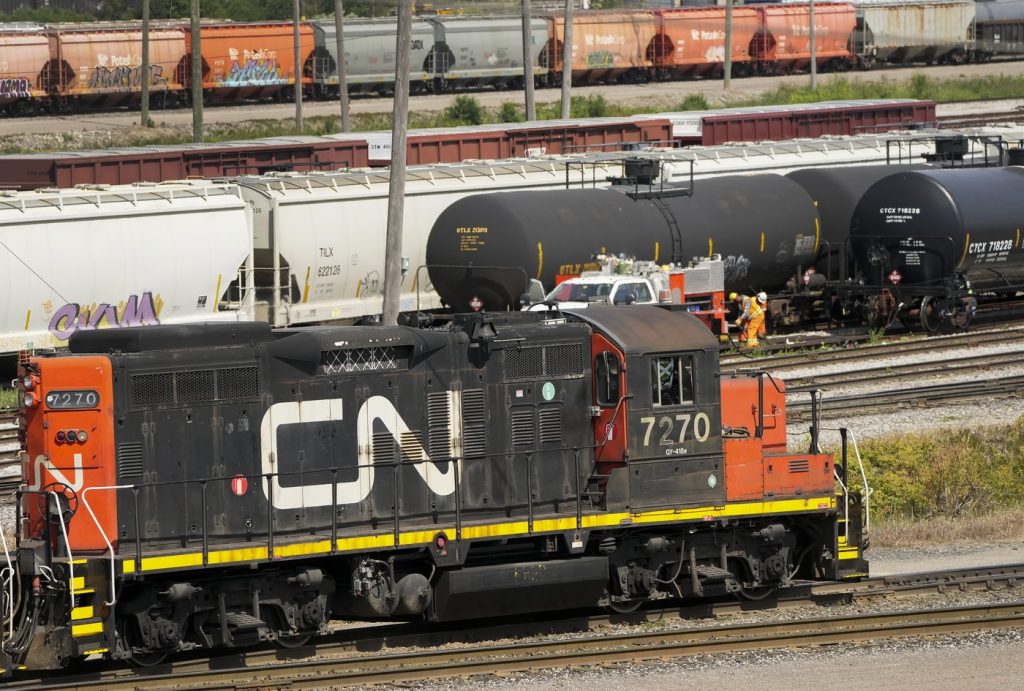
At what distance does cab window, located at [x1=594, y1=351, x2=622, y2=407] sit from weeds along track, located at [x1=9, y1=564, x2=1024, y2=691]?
81.7 inches

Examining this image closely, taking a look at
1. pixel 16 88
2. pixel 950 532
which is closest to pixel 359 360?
pixel 950 532

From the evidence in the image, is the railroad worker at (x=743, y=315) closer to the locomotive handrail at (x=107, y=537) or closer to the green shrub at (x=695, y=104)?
the locomotive handrail at (x=107, y=537)

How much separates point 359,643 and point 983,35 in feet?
244

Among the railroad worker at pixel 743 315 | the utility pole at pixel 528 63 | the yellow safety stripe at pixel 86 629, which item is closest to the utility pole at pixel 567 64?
the utility pole at pixel 528 63

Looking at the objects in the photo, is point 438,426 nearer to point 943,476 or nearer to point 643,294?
point 943,476

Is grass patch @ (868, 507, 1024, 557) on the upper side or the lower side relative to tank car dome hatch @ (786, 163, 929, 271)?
lower

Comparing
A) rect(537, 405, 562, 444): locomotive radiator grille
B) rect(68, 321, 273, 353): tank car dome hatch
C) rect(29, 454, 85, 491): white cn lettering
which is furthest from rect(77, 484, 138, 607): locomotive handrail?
rect(537, 405, 562, 444): locomotive radiator grille

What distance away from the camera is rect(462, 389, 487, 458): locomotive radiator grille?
521 inches

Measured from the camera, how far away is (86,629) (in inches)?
450

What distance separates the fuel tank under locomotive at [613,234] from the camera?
27.3m

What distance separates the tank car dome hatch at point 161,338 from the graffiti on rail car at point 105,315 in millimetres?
14463

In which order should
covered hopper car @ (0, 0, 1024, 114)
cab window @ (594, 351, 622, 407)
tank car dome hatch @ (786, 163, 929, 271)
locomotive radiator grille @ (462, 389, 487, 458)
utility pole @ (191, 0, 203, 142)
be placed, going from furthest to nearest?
1. covered hopper car @ (0, 0, 1024, 114)
2. utility pole @ (191, 0, 203, 142)
3. tank car dome hatch @ (786, 163, 929, 271)
4. cab window @ (594, 351, 622, 407)
5. locomotive radiator grille @ (462, 389, 487, 458)

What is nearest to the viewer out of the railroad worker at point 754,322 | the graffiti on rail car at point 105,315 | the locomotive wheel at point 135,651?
the locomotive wheel at point 135,651

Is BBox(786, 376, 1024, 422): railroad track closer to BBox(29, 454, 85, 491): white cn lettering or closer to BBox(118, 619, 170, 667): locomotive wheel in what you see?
BBox(118, 619, 170, 667): locomotive wheel
